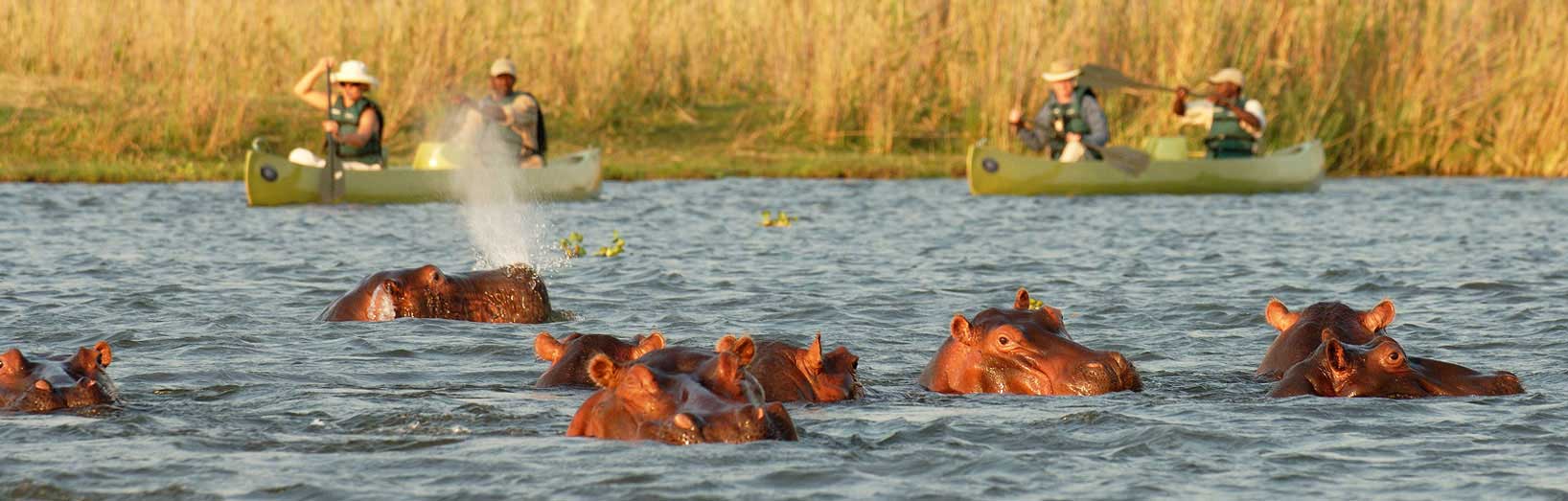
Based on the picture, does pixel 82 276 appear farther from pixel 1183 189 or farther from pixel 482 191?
pixel 1183 189

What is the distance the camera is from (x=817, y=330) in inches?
378

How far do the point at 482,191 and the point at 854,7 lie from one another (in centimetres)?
525

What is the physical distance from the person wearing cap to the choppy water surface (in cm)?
121

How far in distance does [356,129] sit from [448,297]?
8.59 m

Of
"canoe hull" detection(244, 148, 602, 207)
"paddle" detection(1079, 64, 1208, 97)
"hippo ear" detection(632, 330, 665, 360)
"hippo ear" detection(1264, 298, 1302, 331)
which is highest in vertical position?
"paddle" detection(1079, 64, 1208, 97)

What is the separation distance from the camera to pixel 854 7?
21797mm

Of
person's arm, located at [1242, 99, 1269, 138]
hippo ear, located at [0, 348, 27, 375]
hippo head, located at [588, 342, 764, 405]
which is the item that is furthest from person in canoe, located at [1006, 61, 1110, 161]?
hippo head, located at [588, 342, 764, 405]

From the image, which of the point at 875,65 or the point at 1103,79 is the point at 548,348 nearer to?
the point at 1103,79

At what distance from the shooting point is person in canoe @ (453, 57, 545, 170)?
17.8 m

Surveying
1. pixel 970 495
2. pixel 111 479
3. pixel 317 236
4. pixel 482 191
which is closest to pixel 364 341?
pixel 111 479

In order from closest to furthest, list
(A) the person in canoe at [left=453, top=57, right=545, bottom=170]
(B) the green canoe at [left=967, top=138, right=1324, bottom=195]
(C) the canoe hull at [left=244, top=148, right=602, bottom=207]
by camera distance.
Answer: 1. (C) the canoe hull at [left=244, top=148, right=602, bottom=207]
2. (A) the person in canoe at [left=453, top=57, right=545, bottom=170]
3. (B) the green canoe at [left=967, top=138, right=1324, bottom=195]

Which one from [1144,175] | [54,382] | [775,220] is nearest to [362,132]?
[775,220]

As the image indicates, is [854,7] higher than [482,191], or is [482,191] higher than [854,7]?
[854,7]

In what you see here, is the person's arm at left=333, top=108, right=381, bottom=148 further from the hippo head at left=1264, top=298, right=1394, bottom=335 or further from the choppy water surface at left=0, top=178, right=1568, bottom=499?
the hippo head at left=1264, top=298, right=1394, bottom=335
